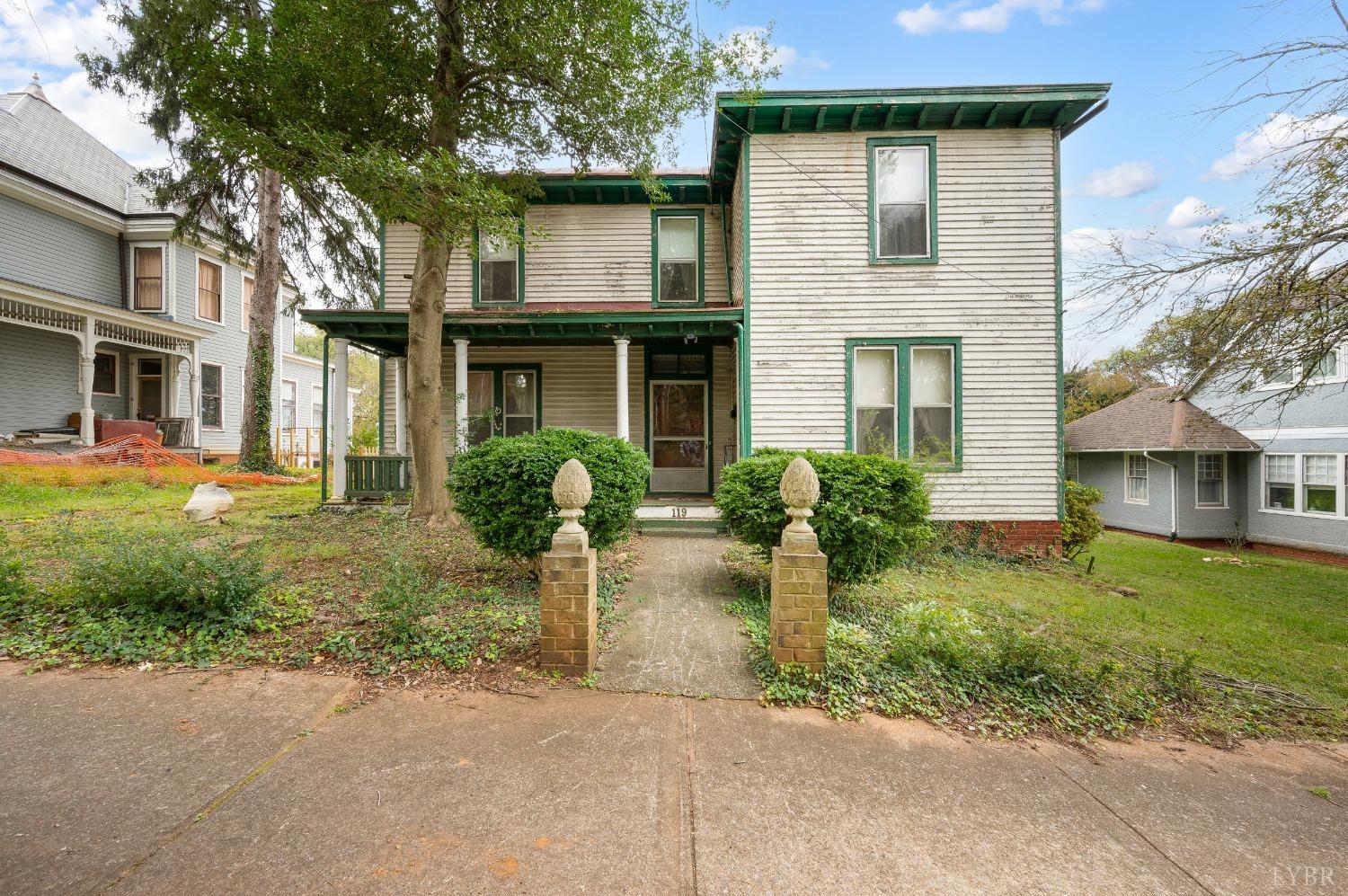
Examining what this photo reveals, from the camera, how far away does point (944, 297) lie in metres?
8.47

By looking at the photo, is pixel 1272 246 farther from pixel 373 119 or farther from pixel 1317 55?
pixel 373 119

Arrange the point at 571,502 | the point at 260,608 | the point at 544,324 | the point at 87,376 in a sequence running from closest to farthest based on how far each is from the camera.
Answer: the point at 571,502
the point at 260,608
the point at 544,324
the point at 87,376

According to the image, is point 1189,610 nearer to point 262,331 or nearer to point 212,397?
point 262,331

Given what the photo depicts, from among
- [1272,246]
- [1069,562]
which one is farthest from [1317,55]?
[1069,562]

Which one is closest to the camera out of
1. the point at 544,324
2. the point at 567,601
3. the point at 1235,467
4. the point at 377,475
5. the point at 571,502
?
the point at 567,601

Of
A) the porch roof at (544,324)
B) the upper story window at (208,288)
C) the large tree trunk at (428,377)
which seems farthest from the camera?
the upper story window at (208,288)

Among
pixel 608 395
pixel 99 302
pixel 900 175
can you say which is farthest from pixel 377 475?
pixel 99 302

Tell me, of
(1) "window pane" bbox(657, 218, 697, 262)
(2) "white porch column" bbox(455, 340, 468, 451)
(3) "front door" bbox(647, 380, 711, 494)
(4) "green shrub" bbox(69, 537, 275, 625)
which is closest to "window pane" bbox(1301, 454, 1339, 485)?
(3) "front door" bbox(647, 380, 711, 494)

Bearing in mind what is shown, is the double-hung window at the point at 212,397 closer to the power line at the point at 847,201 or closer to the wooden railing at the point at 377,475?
the wooden railing at the point at 377,475

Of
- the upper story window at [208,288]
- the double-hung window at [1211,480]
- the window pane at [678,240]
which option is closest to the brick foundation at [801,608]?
the window pane at [678,240]

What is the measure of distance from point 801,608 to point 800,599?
5 cm

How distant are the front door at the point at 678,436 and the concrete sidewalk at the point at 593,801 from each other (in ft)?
24.8

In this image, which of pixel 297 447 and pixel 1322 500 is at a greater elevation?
pixel 297 447

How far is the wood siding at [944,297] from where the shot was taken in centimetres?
832
